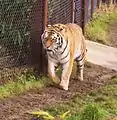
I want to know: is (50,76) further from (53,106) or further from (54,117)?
(54,117)

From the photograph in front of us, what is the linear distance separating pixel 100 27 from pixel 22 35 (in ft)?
21.0

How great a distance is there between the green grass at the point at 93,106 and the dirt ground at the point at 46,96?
193 millimetres

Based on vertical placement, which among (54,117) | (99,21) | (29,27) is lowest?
(99,21)

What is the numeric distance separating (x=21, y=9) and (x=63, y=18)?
1.89 meters

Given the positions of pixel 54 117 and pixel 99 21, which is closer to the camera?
pixel 54 117

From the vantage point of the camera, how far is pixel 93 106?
584 cm

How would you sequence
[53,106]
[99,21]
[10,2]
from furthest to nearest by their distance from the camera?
[99,21]
[10,2]
[53,106]

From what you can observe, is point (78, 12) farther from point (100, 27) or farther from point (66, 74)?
point (66, 74)

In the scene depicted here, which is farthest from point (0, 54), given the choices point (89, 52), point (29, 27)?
point (89, 52)

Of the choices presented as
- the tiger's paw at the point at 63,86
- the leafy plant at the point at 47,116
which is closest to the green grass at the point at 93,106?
the leafy plant at the point at 47,116

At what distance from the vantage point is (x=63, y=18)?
9500mm

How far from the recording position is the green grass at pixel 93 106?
582 cm

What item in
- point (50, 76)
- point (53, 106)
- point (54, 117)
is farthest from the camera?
point (50, 76)

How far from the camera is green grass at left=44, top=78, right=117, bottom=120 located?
5820 millimetres
